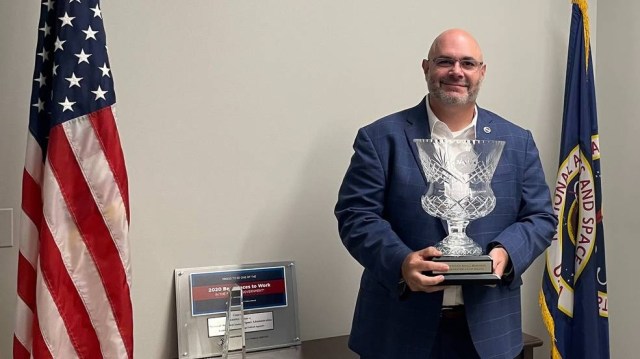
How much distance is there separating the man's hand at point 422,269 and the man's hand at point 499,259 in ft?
0.55

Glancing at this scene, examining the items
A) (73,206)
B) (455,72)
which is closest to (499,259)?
(455,72)

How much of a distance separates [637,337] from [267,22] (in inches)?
80.6

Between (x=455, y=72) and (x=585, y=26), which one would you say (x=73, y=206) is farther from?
(x=585, y=26)

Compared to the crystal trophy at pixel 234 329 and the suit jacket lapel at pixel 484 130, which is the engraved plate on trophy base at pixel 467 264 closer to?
the suit jacket lapel at pixel 484 130

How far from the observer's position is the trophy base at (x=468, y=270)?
160cm

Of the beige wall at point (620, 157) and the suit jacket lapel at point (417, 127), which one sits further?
the beige wall at point (620, 157)

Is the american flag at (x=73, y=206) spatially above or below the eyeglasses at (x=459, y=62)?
below

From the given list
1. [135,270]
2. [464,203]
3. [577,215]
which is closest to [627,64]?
[577,215]

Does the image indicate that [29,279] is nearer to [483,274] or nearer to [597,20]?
[483,274]

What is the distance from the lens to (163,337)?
215cm

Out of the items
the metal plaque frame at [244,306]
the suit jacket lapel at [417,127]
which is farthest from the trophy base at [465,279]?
the metal plaque frame at [244,306]

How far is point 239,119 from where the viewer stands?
2.25 meters

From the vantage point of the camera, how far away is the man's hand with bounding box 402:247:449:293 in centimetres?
158

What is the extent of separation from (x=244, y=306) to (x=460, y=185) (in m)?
0.92
